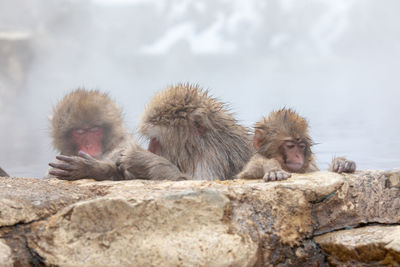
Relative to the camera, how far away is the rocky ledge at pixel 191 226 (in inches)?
71.8

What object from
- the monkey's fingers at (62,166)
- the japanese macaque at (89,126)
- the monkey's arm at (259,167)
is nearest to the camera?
the monkey's arm at (259,167)

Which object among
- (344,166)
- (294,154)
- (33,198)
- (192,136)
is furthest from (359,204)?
(33,198)

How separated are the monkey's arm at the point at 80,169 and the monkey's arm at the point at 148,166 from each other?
0.13 meters

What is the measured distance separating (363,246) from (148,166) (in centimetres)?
119

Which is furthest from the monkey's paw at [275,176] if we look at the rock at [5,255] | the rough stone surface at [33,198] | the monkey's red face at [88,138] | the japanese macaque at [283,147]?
the monkey's red face at [88,138]

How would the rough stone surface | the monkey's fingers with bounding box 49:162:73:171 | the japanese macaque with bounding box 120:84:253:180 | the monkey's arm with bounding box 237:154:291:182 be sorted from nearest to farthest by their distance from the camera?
the rough stone surface → the monkey's arm with bounding box 237:154:291:182 → the monkey's fingers with bounding box 49:162:73:171 → the japanese macaque with bounding box 120:84:253:180

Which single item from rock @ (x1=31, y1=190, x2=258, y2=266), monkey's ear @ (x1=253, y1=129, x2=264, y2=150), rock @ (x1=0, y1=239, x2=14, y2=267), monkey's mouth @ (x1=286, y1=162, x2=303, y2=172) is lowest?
rock @ (x1=0, y1=239, x2=14, y2=267)

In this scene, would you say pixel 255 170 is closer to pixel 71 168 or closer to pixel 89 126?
pixel 71 168

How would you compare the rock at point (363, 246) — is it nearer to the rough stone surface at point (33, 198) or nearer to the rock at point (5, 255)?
the rough stone surface at point (33, 198)

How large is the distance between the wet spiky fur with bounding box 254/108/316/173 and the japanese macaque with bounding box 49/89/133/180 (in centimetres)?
102

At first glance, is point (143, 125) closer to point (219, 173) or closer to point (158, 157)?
point (158, 157)

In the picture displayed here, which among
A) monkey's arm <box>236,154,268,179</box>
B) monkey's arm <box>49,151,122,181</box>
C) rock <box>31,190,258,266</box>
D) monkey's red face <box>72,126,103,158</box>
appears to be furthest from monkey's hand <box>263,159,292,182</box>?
monkey's red face <box>72,126,103,158</box>

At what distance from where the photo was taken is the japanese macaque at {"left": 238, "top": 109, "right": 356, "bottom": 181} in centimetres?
268

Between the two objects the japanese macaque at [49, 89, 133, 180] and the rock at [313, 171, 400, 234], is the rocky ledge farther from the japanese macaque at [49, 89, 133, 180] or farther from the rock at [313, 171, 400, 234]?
the japanese macaque at [49, 89, 133, 180]
